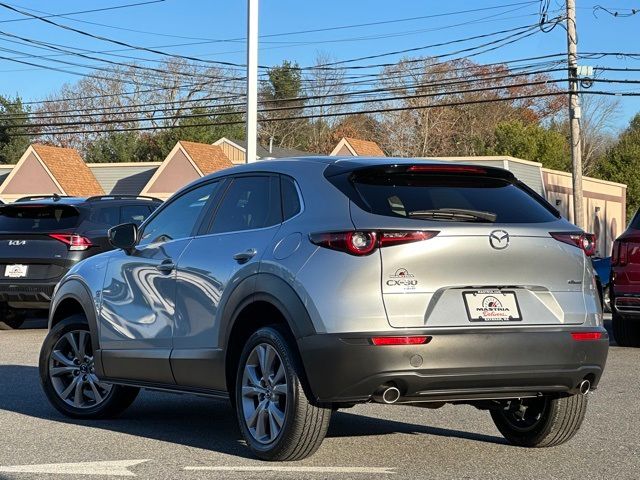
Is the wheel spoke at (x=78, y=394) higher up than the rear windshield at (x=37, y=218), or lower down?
lower down

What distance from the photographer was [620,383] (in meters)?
11.1

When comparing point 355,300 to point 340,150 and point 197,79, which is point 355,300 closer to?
point 340,150

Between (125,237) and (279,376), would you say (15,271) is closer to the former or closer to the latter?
(125,237)

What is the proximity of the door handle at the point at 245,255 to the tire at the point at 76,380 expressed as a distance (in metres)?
2.04

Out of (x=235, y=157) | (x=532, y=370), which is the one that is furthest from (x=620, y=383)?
(x=235, y=157)

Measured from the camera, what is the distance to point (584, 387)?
6.94 m

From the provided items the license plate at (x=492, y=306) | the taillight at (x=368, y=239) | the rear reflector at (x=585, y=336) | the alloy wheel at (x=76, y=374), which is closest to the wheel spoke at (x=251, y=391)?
the taillight at (x=368, y=239)

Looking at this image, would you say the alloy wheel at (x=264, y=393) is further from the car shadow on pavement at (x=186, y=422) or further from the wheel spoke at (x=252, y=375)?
the car shadow on pavement at (x=186, y=422)

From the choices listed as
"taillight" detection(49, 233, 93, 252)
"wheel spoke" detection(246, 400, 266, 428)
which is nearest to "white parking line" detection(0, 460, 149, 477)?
"wheel spoke" detection(246, 400, 266, 428)

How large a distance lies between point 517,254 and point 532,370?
631mm

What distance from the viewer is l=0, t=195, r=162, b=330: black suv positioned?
52.9ft

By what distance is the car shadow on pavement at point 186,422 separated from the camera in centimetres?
791

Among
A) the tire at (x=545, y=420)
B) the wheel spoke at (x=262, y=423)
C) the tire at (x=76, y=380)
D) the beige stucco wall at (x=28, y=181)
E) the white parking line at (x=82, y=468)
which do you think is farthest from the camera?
the beige stucco wall at (x=28, y=181)

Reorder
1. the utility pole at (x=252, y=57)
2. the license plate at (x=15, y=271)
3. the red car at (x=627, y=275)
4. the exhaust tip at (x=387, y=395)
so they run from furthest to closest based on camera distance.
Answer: the utility pole at (x=252, y=57) < the license plate at (x=15, y=271) < the red car at (x=627, y=275) < the exhaust tip at (x=387, y=395)
